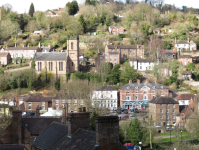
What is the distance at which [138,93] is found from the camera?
57594 mm

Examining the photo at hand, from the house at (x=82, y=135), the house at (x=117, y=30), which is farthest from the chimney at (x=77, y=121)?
the house at (x=117, y=30)

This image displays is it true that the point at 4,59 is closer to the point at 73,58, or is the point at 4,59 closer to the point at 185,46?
the point at 73,58

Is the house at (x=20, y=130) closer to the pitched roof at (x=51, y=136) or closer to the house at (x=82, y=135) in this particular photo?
the pitched roof at (x=51, y=136)

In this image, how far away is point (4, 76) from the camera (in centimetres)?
6231

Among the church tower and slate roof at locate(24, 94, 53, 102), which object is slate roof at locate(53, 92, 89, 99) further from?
the church tower

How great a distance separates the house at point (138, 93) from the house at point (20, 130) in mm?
34628

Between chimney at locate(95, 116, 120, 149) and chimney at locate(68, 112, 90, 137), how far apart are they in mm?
2905

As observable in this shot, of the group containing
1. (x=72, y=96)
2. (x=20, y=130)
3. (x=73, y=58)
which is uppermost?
(x=73, y=58)

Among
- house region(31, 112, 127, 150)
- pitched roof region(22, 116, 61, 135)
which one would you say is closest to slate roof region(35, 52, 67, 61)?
pitched roof region(22, 116, 61, 135)

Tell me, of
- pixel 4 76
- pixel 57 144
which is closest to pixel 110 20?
pixel 4 76

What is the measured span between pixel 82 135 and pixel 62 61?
4973cm

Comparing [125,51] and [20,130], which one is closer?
[20,130]

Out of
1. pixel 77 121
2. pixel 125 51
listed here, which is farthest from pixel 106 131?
pixel 125 51

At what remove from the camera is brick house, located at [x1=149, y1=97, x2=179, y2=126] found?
160 feet
